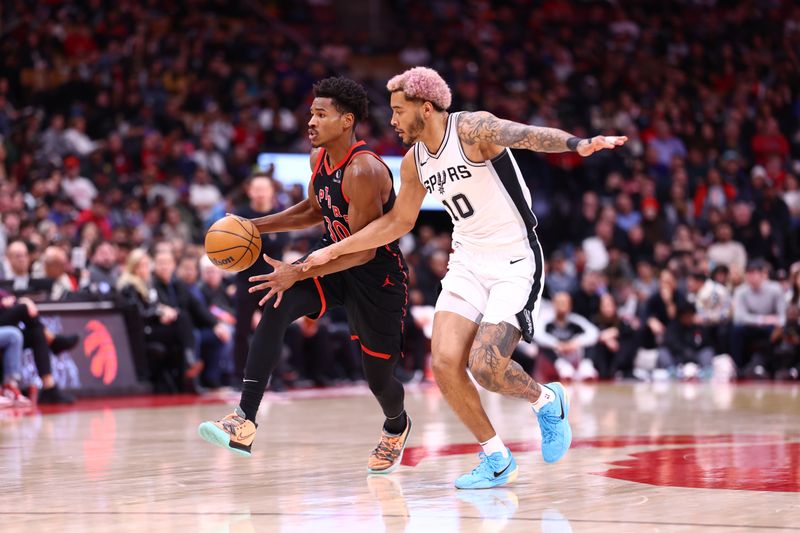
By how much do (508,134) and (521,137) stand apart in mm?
104

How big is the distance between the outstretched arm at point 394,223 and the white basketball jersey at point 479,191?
7 cm

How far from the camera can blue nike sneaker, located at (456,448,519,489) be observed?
5215 millimetres

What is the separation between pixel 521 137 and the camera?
5008mm

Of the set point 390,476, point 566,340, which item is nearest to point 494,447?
point 390,476

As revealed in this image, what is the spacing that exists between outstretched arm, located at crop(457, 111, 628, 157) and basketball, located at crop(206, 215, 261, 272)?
118cm

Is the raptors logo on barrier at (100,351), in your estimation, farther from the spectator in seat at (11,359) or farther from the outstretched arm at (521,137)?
the outstretched arm at (521,137)

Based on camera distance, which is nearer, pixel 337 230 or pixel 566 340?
pixel 337 230

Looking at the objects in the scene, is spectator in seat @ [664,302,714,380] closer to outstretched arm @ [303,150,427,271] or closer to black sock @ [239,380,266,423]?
outstretched arm @ [303,150,427,271]

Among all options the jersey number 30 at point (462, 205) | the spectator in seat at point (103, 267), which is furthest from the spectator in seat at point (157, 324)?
the jersey number 30 at point (462, 205)

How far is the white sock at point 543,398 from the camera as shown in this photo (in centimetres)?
558

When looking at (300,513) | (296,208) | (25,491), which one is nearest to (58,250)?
(296,208)

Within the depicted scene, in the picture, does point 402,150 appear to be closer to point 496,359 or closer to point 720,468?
point 720,468

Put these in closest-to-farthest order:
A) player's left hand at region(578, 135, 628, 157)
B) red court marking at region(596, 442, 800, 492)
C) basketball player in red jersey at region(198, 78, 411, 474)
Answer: player's left hand at region(578, 135, 628, 157), red court marking at region(596, 442, 800, 492), basketball player in red jersey at region(198, 78, 411, 474)

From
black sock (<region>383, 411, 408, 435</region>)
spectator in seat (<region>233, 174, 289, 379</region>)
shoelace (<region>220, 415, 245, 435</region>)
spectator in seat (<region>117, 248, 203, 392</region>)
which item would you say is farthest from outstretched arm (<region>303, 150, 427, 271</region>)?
spectator in seat (<region>117, 248, 203, 392</region>)
